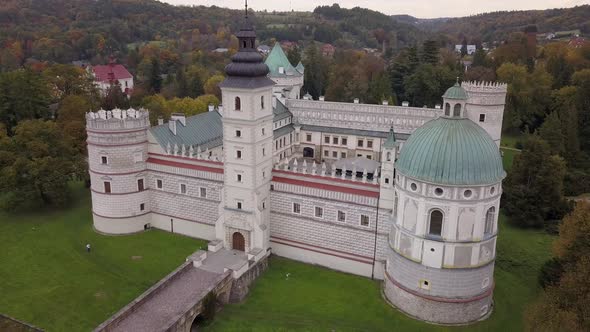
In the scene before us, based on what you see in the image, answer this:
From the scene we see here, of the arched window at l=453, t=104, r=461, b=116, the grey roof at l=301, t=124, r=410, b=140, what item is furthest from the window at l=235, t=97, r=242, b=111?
the grey roof at l=301, t=124, r=410, b=140

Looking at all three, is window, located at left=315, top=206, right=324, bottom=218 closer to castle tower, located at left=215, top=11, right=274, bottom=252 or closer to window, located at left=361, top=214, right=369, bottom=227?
window, located at left=361, top=214, right=369, bottom=227

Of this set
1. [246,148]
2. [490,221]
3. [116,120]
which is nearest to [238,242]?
[246,148]

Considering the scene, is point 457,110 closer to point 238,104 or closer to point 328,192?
point 328,192

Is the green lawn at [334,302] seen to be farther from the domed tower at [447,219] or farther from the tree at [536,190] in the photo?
the tree at [536,190]

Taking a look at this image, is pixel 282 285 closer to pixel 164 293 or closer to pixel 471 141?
pixel 164 293

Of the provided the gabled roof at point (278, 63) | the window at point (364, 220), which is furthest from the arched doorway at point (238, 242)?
the gabled roof at point (278, 63)
